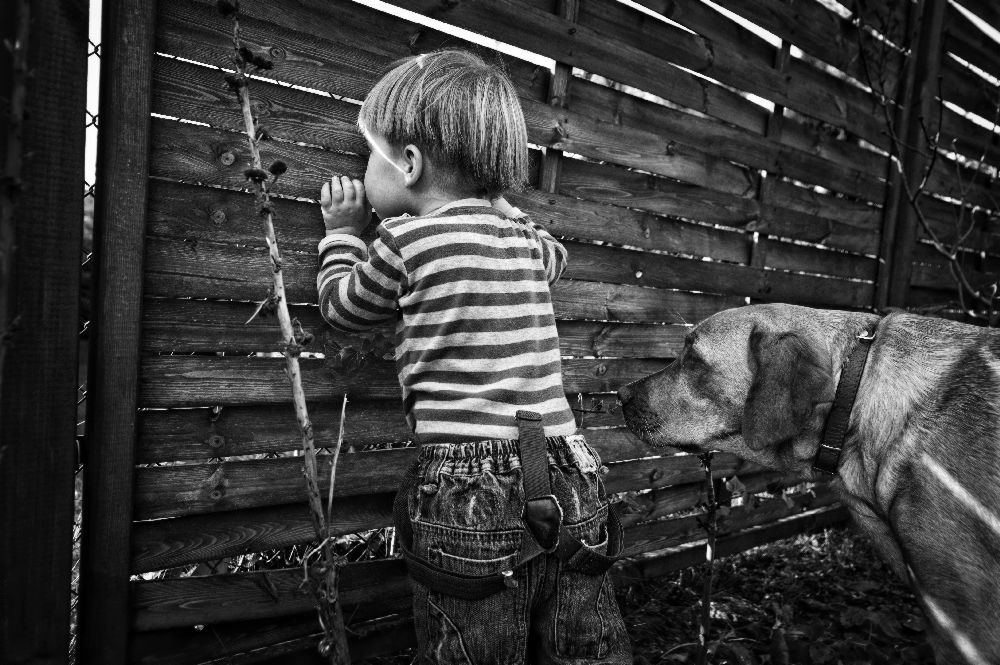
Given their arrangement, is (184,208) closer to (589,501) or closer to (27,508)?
(27,508)

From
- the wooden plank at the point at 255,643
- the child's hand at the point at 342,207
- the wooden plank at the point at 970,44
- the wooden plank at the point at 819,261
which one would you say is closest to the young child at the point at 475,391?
the child's hand at the point at 342,207

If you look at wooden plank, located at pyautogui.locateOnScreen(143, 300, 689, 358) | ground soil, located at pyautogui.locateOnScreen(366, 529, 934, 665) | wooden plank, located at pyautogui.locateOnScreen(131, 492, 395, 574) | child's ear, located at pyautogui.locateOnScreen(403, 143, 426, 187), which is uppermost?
child's ear, located at pyautogui.locateOnScreen(403, 143, 426, 187)

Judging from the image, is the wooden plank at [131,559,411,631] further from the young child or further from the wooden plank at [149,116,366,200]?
the wooden plank at [149,116,366,200]

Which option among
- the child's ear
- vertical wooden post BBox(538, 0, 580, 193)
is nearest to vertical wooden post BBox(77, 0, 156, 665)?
the child's ear

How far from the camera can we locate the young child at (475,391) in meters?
1.72

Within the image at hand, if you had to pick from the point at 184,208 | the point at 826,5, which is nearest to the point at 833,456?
the point at 184,208

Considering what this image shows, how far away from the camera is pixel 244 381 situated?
2.22 meters

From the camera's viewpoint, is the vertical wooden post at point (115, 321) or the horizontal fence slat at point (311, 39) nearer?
the vertical wooden post at point (115, 321)

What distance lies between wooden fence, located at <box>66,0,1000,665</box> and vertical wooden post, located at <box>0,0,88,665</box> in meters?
0.08

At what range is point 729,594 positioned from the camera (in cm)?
377

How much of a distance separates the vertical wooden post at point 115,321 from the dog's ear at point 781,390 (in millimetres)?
1857

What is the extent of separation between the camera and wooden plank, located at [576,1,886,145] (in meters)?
3.11

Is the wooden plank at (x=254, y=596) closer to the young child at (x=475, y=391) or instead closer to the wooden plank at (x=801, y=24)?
the young child at (x=475, y=391)

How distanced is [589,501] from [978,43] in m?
5.70
